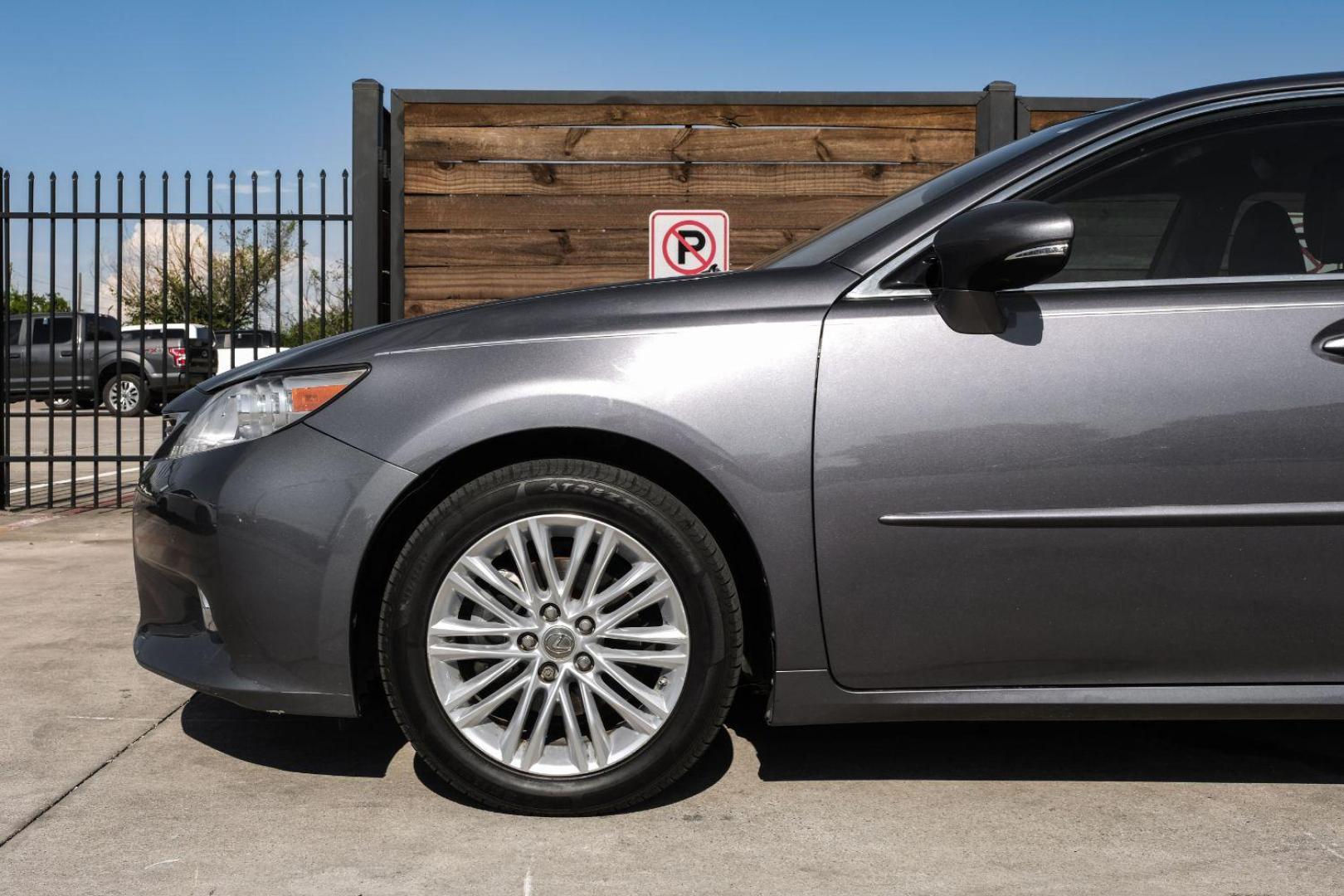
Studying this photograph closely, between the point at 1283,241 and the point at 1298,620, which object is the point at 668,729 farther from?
the point at 1283,241

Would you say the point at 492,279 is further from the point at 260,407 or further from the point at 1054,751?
the point at 1054,751

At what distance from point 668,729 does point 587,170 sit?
5.02 metres

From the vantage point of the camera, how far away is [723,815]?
2807 mm

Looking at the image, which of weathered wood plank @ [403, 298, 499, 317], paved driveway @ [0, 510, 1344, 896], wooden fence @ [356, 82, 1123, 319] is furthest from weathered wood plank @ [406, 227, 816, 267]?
paved driveway @ [0, 510, 1344, 896]

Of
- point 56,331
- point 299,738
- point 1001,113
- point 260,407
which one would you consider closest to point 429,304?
point 1001,113

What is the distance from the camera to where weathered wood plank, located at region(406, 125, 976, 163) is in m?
7.25

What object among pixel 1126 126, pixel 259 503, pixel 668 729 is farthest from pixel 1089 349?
pixel 259 503

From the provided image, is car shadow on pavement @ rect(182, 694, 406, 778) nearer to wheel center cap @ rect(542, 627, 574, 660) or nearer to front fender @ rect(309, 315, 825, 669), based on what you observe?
wheel center cap @ rect(542, 627, 574, 660)

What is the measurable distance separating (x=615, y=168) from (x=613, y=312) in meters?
4.67

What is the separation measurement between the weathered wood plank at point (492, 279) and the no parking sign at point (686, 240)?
0.14 meters

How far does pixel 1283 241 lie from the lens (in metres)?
2.92

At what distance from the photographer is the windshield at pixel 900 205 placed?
2.98m

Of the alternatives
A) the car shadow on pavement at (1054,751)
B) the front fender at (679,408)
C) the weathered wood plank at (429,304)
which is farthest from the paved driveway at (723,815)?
the weathered wood plank at (429,304)

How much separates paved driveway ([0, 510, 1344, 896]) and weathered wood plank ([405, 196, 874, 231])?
156 inches
